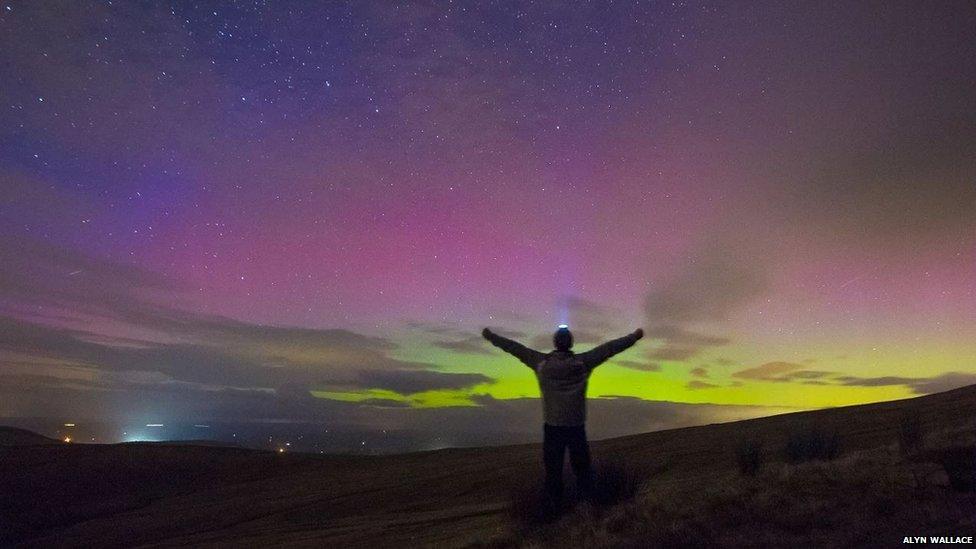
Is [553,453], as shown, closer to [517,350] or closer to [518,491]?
[517,350]

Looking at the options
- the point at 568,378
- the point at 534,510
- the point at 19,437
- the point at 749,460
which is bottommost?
the point at 19,437

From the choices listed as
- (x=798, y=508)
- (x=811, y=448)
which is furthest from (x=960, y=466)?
(x=811, y=448)

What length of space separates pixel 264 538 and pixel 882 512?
1276cm

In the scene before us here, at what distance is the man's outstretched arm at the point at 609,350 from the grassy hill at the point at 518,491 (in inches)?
78.6

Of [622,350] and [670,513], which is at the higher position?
[622,350]

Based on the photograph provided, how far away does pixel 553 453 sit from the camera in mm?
8180

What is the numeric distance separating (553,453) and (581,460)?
1.48ft

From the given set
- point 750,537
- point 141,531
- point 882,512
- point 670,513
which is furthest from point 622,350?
point 141,531

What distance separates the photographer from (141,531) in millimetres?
18781

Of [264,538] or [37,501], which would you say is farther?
[37,501]

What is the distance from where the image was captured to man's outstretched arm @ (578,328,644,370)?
812 centimetres

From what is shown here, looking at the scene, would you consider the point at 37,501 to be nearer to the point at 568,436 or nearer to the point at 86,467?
the point at 86,467

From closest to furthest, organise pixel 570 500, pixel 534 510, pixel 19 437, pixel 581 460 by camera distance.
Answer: pixel 581 460 → pixel 534 510 → pixel 570 500 → pixel 19 437

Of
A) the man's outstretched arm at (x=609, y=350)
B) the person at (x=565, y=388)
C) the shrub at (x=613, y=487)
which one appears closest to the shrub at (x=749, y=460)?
the shrub at (x=613, y=487)
